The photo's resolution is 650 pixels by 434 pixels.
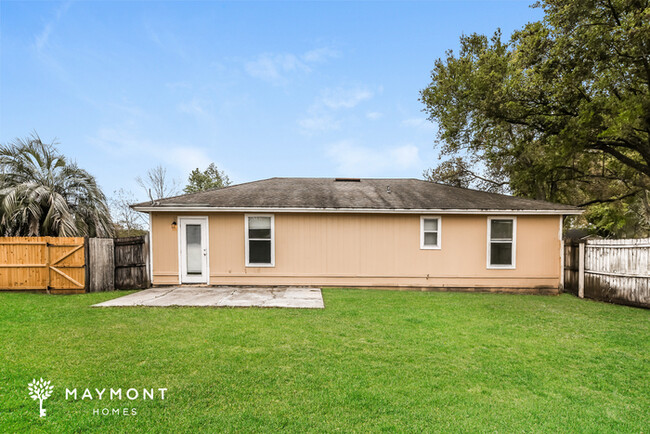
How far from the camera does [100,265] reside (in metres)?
8.30

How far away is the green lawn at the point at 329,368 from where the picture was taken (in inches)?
98.3

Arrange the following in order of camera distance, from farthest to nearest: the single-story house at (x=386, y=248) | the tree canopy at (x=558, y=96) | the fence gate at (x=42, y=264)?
the tree canopy at (x=558, y=96) → the single-story house at (x=386, y=248) → the fence gate at (x=42, y=264)

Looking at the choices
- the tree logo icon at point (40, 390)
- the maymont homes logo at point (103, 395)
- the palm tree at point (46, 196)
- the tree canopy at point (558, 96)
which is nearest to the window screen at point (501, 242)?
the tree canopy at point (558, 96)

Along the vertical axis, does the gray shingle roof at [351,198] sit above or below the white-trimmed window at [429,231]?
above

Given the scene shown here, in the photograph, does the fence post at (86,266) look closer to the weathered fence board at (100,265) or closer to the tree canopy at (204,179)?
the weathered fence board at (100,265)

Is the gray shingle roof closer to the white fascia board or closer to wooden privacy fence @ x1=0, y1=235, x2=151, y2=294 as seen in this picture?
the white fascia board

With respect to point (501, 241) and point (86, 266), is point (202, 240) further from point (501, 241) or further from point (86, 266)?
point (501, 241)

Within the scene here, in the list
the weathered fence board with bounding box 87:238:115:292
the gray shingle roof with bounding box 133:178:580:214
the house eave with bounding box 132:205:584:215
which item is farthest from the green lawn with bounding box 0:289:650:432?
the gray shingle roof with bounding box 133:178:580:214

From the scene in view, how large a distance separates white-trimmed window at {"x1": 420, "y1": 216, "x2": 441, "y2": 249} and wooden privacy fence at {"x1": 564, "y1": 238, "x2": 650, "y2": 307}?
158 inches

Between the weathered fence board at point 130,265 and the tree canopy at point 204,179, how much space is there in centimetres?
2181

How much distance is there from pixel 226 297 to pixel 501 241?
27.3 ft

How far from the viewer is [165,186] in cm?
2558

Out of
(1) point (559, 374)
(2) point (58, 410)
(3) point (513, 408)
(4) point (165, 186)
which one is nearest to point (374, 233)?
(1) point (559, 374)

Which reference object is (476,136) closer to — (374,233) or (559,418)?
(374,233)
